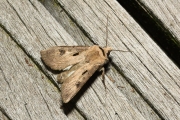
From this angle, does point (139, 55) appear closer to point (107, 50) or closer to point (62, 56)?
point (107, 50)

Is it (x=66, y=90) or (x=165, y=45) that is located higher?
(x=66, y=90)

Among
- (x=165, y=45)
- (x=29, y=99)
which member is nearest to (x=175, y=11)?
(x=165, y=45)

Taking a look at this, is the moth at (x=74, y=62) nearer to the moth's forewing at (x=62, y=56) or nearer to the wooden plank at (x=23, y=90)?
the moth's forewing at (x=62, y=56)

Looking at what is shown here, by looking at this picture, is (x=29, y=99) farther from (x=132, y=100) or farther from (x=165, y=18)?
(x=165, y=18)

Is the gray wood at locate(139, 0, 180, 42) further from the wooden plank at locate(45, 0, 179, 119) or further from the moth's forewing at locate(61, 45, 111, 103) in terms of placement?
the moth's forewing at locate(61, 45, 111, 103)

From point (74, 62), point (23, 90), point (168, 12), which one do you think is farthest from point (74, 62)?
point (168, 12)

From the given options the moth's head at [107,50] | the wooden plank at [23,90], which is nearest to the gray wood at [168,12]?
the moth's head at [107,50]
